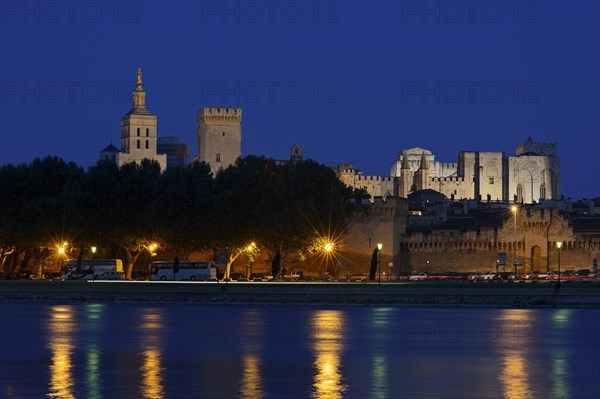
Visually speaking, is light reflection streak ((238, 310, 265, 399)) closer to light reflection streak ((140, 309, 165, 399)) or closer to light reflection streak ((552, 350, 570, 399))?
light reflection streak ((140, 309, 165, 399))

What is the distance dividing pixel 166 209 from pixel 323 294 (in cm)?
2786

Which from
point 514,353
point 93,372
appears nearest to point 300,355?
point 514,353

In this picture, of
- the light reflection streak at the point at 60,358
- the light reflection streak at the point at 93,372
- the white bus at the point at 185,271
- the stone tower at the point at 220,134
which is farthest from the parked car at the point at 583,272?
the stone tower at the point at 220,134

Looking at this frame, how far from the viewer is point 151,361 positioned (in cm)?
3303

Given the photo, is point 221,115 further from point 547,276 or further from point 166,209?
point 547,276

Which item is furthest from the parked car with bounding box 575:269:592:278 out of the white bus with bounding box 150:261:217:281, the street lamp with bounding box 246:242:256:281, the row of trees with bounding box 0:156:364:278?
the white bus with bounding box 150:261:217:281

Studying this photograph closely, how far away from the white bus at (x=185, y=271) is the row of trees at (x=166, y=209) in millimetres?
1457

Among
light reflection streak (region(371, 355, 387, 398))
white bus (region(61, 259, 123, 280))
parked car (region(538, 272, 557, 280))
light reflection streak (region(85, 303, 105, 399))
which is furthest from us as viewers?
white bus (region(61, 259, 123, 280))

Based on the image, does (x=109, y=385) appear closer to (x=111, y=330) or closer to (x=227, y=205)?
(x=111, y=330)

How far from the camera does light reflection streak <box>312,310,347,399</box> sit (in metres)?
27.3

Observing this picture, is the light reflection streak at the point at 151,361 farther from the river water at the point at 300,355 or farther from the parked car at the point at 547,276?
the parked car at the point at 547,276

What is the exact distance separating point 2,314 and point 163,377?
27.0 meters

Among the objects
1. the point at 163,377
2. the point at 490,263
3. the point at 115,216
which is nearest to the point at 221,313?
the point at 163,377

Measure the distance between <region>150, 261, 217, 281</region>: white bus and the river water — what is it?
111 feet
